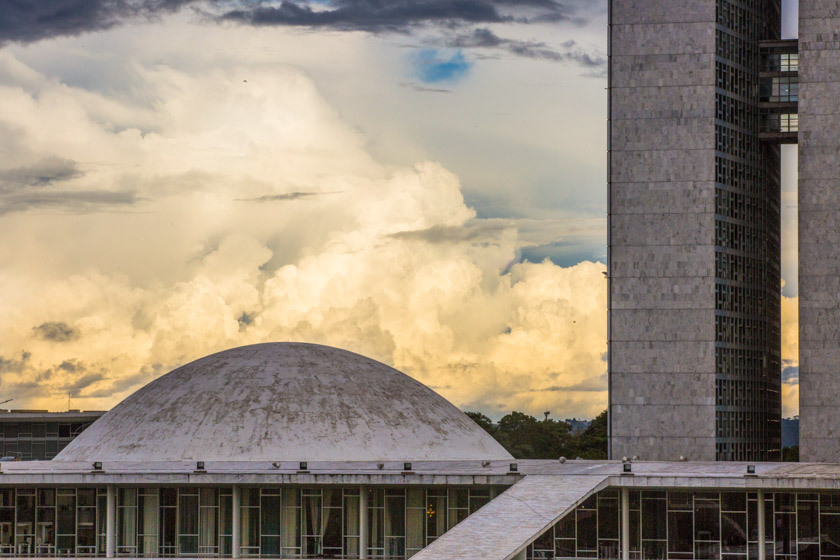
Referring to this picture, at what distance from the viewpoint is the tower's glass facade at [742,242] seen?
118250mm

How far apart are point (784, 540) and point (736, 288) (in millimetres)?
53489

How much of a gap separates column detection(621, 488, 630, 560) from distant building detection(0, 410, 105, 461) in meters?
77.8

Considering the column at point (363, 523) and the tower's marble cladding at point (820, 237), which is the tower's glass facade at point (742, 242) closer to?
the tower's marble cladding at point (820, 237)

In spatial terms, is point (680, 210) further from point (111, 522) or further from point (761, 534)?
point (111, 522)

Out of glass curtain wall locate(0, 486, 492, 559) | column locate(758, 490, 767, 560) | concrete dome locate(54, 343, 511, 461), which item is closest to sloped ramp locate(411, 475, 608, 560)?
glass curtain wall locate(0, 486, 492, 559)

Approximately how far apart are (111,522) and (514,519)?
2295cm

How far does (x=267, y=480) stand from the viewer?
7181cm

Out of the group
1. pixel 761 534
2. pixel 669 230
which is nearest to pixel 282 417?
pixel 761 534

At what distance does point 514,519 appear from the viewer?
63031 mm

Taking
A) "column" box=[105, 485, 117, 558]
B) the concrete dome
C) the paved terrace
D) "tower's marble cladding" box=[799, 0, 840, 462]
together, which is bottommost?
"column" box=[105, 485, 117, 558]

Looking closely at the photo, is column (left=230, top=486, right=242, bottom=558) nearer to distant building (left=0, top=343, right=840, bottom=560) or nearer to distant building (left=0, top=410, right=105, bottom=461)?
distant building (left=0, top=343, right=840, bottom=560)

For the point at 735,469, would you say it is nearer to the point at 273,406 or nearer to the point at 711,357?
the point at 273,406

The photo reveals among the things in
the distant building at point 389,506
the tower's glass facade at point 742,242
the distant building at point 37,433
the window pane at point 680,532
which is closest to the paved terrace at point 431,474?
the distant building at point 389,506

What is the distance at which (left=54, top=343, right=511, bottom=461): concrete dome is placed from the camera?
86.7 m
